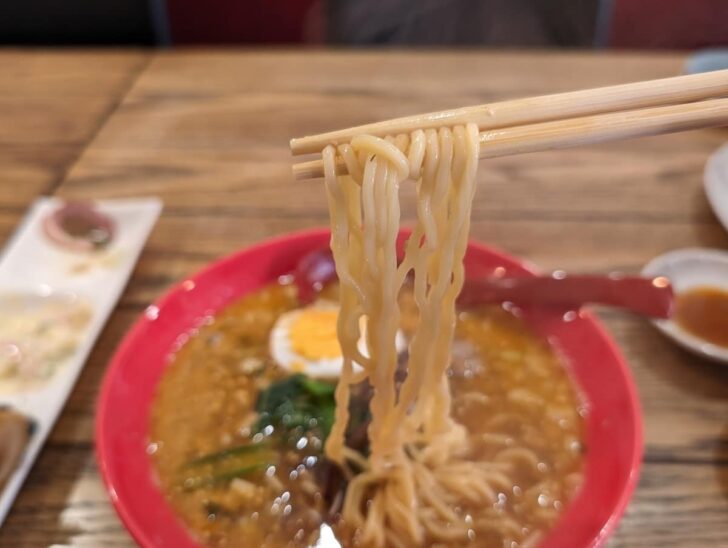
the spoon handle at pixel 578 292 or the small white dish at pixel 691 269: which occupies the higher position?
the spoon handle at pixel 578 292

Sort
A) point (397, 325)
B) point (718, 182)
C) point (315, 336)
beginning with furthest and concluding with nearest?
point (718, 182) < point (315, 336) < point (397, 325)

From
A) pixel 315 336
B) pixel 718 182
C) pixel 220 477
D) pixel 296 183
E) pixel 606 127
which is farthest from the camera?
pixel 296 183

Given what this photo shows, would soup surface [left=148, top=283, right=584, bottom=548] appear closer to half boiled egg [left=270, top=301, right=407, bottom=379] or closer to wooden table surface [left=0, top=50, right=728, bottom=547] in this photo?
half boiled egg [left=270, top=301, right=407, bottom=379]

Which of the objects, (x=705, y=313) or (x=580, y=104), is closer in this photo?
(x=580, y=104)

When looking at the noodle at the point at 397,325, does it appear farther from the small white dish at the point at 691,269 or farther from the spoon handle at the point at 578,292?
the small white dish at the point at 691,269

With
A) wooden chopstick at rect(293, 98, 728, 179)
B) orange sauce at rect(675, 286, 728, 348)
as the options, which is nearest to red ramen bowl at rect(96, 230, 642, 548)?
orange sauce at rect(675, 286, 728, 348)

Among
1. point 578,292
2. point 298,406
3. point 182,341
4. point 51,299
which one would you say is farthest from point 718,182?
point 51,299

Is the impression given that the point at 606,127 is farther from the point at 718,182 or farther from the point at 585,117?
the point at 718,182

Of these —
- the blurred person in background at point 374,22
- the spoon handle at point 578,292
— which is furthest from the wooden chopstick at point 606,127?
the blurred person in background at point 374,22

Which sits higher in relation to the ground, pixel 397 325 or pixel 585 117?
pixel 585 117
